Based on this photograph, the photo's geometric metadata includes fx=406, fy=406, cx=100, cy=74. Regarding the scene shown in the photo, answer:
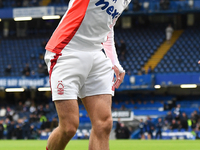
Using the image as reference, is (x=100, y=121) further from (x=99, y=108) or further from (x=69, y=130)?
(x=69, y=130)

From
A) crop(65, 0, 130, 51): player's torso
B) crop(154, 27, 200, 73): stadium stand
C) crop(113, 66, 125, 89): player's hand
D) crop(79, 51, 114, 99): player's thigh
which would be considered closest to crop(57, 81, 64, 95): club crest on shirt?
crop(79, 51, 114, 99): player's thigh

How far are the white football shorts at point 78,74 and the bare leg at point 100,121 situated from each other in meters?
0.09

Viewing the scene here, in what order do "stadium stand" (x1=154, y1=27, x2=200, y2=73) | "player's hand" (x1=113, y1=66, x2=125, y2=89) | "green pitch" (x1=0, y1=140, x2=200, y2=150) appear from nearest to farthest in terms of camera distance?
"player's hand" (x1=113, y1=66, x2=125, y2=89)
"green pitch" (x1=0, y1=140, x2=200, y2=150)
"stadium stand" (x1=154, y1=27, x2=200, y2=73)

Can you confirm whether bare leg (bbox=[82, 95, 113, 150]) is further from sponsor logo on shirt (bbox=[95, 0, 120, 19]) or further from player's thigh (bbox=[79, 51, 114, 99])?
sponsor logo on shirt (bbox=[95, 0, 120, 19])

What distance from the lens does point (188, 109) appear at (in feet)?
73.2

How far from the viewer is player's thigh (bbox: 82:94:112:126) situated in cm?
364

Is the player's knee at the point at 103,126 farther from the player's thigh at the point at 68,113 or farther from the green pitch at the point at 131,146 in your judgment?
the green pitch at the point at 131,146

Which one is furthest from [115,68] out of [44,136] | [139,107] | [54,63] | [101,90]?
[139,107]

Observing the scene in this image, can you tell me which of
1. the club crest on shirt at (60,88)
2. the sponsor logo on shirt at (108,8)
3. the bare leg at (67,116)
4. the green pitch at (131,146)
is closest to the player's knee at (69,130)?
the bare leg at (67,116)

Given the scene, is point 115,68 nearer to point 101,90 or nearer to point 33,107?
point 101,90

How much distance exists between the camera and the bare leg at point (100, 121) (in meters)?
3.62

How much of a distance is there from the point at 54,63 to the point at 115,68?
26.8 inches

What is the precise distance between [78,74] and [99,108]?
36 centimetres

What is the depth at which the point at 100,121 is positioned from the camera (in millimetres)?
3643
